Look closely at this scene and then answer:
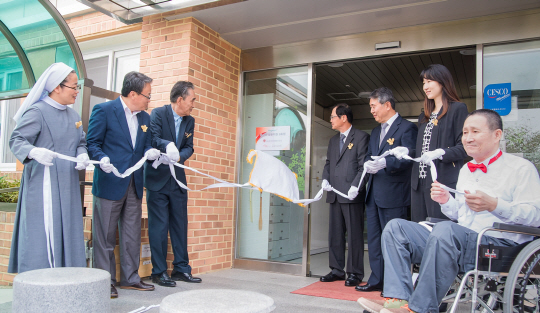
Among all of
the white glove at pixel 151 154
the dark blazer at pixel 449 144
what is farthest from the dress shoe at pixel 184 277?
the dark blazer at pixel 449 144

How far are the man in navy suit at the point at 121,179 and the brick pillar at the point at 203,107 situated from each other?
0.86m

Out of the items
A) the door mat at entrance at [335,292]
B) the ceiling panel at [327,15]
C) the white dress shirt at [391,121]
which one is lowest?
the door mat at entrance at [335,292]

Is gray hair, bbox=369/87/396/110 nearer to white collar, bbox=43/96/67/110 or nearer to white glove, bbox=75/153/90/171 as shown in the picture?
white glove, bbox=75/153/90/171

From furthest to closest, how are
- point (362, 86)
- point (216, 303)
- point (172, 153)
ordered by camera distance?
point (362, 86)
point (172, 153)
point (216, 303)

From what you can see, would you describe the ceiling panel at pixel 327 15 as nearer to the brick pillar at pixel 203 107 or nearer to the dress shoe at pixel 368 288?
the brick pillar at pixel 203 107

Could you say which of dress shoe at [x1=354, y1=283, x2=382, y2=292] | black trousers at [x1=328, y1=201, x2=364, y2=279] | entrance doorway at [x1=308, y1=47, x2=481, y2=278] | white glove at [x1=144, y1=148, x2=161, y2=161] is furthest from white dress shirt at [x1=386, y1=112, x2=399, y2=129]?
white glove at [x1=144, y1=148, x2=161, y2=161]

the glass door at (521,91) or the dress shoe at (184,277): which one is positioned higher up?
the glass door at (521,91)

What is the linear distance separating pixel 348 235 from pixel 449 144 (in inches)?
62.9

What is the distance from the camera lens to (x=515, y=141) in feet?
12.8

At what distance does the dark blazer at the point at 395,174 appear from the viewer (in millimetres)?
3859

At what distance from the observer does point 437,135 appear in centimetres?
325

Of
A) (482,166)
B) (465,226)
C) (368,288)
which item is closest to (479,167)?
(482,166)

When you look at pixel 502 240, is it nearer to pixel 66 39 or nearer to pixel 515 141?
pixel 515 141

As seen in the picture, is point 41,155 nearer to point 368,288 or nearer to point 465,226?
point 465,226
